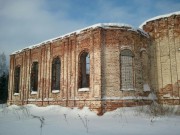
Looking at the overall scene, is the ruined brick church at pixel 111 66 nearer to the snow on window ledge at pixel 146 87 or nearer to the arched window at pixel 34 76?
the snow on window ledge at pixel 146 87

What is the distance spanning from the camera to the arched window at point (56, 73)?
1758 centimetres

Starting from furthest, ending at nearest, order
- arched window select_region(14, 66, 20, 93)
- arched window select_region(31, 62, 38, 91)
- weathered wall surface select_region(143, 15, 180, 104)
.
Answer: arched window select_region(14, 66, 20, 93) < arched window select_region(31, 62, 38, 91) < weathered wall surface select_region(143, 15, 180, 104)

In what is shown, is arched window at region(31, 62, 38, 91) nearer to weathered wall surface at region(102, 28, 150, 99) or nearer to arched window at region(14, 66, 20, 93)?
arched window at region(14, 66, 20, 93)

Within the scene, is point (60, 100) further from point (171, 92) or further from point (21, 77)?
point (171, 92)

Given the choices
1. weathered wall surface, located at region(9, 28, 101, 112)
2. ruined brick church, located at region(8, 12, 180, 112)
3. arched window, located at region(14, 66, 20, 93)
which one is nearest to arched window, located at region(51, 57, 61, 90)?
ruined brick church, located at region(8, 12, 180, 112)

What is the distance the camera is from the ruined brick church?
45.6 ft

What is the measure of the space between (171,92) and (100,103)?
5619 mm

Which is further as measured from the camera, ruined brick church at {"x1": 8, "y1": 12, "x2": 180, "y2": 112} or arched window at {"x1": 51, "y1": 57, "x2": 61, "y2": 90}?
arched window at {"x1": 51, "y1": 57, "x2": 61, "y2": 90}

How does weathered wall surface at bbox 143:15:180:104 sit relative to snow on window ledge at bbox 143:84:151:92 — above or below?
above

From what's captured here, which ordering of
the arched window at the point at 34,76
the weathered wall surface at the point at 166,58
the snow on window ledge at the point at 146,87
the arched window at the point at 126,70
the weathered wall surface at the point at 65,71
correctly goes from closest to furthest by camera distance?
the weathered wall surface at the point at 65,71 < the arched window at the point at 126,70 < the snow on window ledge at the point at 146,87 < the weathered wall surface at the point at 166,58 < the arched window at the point at 34,76

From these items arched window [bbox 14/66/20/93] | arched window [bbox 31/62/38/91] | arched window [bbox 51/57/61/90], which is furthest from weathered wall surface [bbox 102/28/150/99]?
arched window [bbox 14/66/20/93]

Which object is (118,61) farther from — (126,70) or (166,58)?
(166,58)

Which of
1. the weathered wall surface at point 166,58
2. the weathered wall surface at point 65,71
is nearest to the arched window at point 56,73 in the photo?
the weathered wall surface at point 65,71

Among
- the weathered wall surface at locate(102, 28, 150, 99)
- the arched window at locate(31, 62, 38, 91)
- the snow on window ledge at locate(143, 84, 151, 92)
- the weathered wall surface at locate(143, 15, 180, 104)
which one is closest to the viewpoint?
the weathered wall surface at locate(102, 28, 150, 99)
